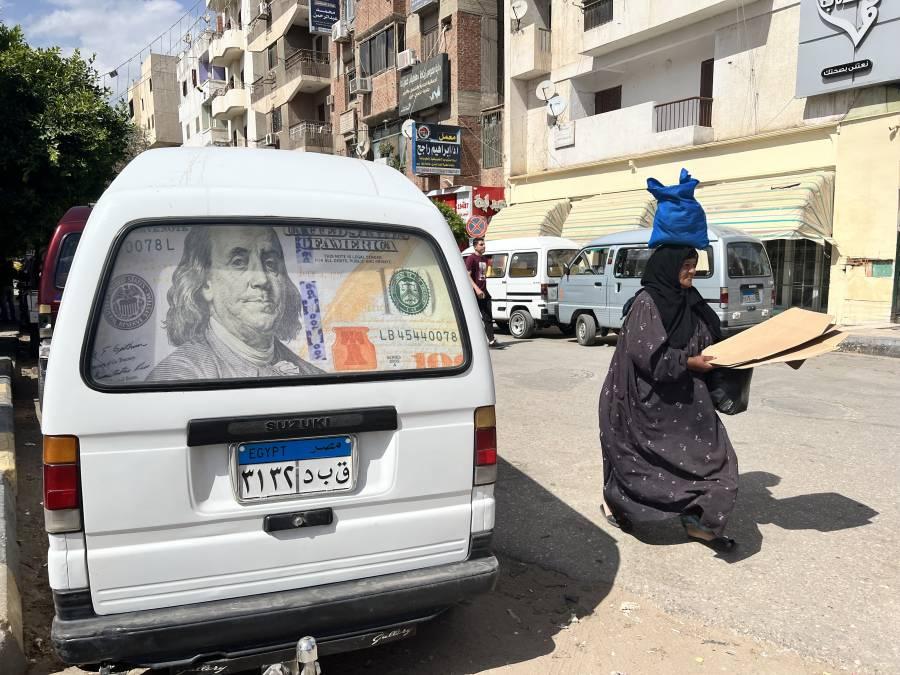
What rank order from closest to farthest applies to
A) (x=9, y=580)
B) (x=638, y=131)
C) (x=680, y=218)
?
1. (x=9, y=580)
2. (x=680, y=218)
3. (x=638, y=131)

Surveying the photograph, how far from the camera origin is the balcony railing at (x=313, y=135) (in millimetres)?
33844

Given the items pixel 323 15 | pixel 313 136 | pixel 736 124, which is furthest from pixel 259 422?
pixel 313 136

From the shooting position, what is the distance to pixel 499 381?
944 cm

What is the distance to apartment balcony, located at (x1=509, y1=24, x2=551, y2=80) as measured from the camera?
850 inches

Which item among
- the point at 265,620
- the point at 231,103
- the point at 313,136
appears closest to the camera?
the point at 265,620

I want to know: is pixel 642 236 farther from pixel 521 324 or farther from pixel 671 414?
pixel 671 414

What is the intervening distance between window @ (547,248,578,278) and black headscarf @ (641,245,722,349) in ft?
34.9

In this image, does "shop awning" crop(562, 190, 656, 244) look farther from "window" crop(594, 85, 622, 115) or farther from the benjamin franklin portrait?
the benjamin franklin portrait

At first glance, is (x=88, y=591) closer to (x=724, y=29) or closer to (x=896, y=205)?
(x=896, y=205)

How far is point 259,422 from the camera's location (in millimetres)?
2375

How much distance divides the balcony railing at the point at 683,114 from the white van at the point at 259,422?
16417 mm

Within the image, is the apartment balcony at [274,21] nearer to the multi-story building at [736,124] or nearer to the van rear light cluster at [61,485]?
the multi-story building at [736,124]

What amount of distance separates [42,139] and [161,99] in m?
50.5

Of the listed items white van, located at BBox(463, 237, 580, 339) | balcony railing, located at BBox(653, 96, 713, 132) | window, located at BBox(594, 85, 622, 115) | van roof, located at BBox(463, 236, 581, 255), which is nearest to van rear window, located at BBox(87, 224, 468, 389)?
white van, located at BBox(463, 237, 580, 339)
